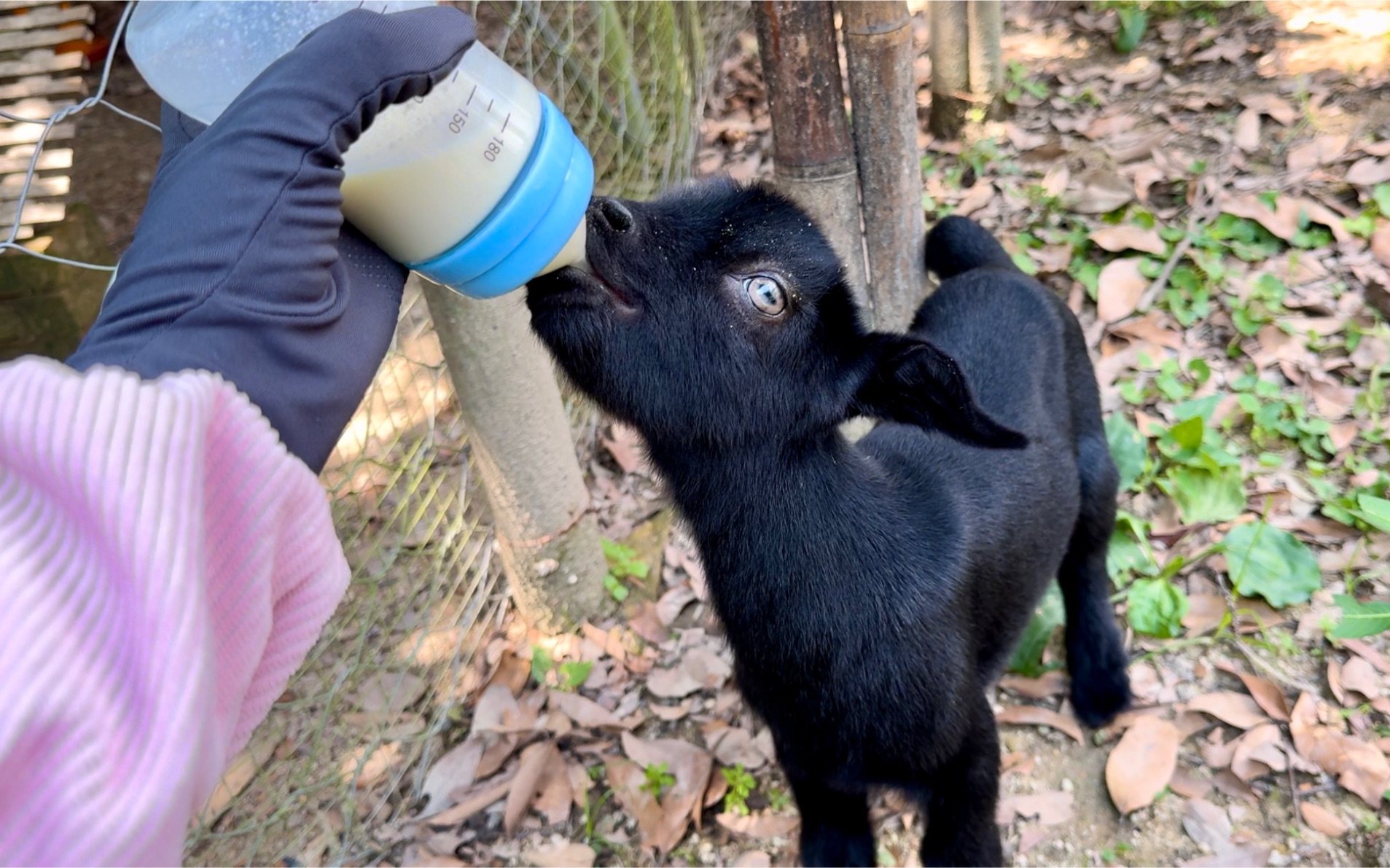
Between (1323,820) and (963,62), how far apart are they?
3949 mm

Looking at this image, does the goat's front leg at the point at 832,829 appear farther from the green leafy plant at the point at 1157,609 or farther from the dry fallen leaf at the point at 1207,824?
the green leafy plant at the point at 1157,609

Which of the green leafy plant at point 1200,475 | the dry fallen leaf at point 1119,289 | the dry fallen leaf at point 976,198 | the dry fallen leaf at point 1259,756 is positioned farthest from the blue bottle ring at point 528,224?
the dry fallen leaf at point 976,198

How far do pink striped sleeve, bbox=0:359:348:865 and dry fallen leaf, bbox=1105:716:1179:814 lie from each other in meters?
2.52

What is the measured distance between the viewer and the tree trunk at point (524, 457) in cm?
278

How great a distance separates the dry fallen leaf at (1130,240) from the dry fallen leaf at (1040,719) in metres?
2.21

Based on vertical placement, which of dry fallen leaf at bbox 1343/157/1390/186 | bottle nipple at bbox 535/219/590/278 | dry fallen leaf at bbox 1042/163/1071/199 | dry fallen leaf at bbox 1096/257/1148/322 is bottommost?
dry fallen leaf at bbox 1096/257/1148/322

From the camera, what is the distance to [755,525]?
221cm

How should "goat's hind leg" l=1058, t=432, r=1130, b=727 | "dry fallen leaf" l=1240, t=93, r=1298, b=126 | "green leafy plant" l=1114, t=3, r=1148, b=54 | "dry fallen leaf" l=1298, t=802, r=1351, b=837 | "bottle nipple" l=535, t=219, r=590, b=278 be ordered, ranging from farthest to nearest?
"green leafy plant" l=1114, t=3, r=1148, b=54 → "dry fallen leaf" l=1240, t=93, r=1298, b=126 → "goat's hind leg" l=1058, t=432, r=1130, b=727 → "dry fallen leaf" l=1298, t=802, r=1351, b=837 → "bottle nipple" l=535, t=219, r=590, b=278

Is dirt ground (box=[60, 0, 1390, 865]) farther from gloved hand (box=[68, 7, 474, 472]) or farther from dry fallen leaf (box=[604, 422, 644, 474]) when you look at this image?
gloved hand (box=[68, 7, 474, 472])

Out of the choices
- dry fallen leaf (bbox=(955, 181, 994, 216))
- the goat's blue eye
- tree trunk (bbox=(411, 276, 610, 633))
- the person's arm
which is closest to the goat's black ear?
the goat's blue eye

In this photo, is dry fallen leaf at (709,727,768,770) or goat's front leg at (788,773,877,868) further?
dry fallen leaf at (709,727,768,770)

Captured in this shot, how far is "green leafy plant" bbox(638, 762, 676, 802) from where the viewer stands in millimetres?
2969

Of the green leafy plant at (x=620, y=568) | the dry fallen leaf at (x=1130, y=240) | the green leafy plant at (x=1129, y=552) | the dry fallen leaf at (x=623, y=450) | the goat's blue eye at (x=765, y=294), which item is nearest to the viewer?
the goat's blue eye at (x=765, y=294)

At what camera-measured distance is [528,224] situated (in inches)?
63.8
